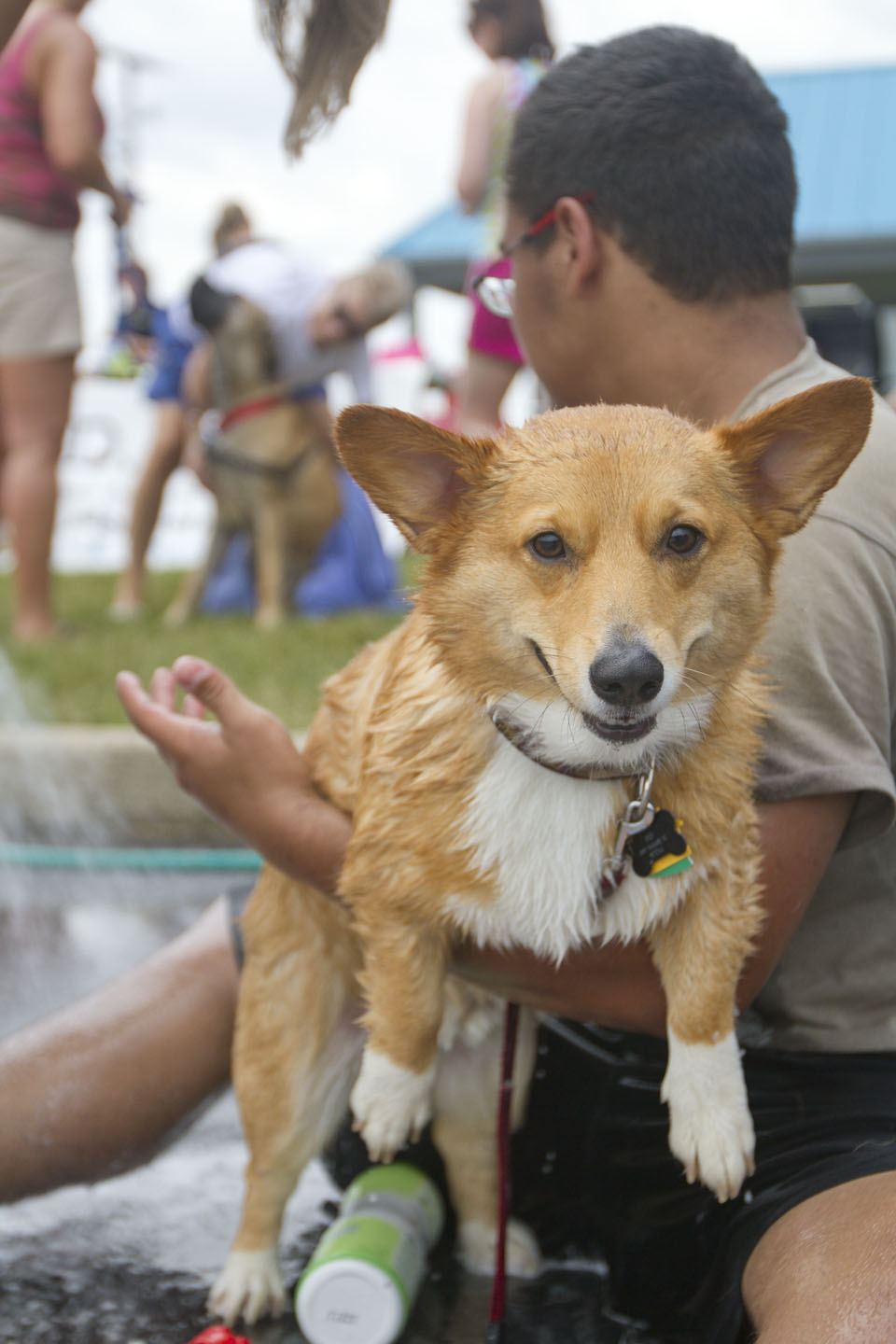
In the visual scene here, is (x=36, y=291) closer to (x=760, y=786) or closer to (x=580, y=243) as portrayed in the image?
(x=580, y=243)

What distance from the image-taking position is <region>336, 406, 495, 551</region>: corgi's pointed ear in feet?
5.38

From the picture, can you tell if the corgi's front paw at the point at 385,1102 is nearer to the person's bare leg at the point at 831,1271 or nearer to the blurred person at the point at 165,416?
the person's bare leg at the point at 831,1271

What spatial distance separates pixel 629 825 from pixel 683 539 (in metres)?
0.36

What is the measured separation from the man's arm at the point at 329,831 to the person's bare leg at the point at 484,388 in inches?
117

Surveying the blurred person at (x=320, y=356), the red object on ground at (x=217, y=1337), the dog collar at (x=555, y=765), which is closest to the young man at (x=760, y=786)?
the dog collar at (x=555, y=765)

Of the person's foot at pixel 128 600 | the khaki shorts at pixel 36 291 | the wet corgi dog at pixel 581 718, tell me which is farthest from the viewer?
the person's foot at pixel 128 600

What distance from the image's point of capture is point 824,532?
181cm

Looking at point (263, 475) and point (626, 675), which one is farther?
point (263, 475)

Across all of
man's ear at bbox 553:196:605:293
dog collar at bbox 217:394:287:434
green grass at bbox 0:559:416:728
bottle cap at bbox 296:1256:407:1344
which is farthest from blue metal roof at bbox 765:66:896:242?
bottle cap at bbox 296:1256:407:1344

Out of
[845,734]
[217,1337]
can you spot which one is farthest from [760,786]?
[217,1337]

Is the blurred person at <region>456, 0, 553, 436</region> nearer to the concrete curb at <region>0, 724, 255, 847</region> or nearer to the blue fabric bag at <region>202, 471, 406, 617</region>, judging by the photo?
the concrete curb at <region>0, 724, 255, 847</region>

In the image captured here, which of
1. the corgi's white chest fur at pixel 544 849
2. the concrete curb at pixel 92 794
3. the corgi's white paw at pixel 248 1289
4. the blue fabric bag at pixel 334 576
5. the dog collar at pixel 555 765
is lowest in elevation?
the blue fabric bag at pixel 334 576

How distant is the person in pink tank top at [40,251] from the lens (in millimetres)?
5562

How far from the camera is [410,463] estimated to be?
1691mm
